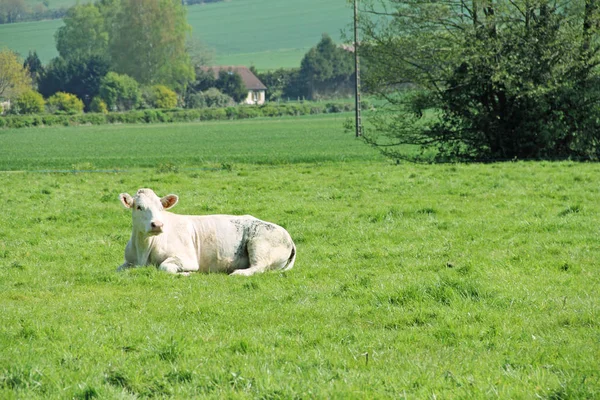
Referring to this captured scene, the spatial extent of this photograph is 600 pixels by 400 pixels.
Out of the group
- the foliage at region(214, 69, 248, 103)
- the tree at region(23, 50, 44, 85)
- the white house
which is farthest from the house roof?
A: the tree at region(23, 50, 44, 85)

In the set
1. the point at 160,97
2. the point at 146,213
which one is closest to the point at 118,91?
the point at 160,97

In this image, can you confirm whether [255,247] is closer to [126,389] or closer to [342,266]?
[342,266]

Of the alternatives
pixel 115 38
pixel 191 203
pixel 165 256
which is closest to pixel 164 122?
pixel 115 38

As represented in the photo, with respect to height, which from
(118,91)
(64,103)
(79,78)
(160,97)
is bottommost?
(64,103)

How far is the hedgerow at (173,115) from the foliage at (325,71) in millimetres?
30394

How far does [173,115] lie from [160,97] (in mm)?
28605

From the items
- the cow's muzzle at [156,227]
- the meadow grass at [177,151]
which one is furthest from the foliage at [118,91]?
the cow's muzzle at [156,227]

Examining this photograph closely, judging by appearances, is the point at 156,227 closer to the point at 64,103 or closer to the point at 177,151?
the point at 177,151

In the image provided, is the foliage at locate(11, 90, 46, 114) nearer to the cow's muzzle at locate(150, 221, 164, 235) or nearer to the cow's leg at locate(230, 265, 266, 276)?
the cow's muzzle at locate(150, 221, 164, 235)

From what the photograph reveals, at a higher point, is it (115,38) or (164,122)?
(115,38)

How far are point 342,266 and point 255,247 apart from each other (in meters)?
1.26

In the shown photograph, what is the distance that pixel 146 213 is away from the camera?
12258mm

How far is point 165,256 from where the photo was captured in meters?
12.6

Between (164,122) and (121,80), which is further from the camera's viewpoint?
(121,80)
